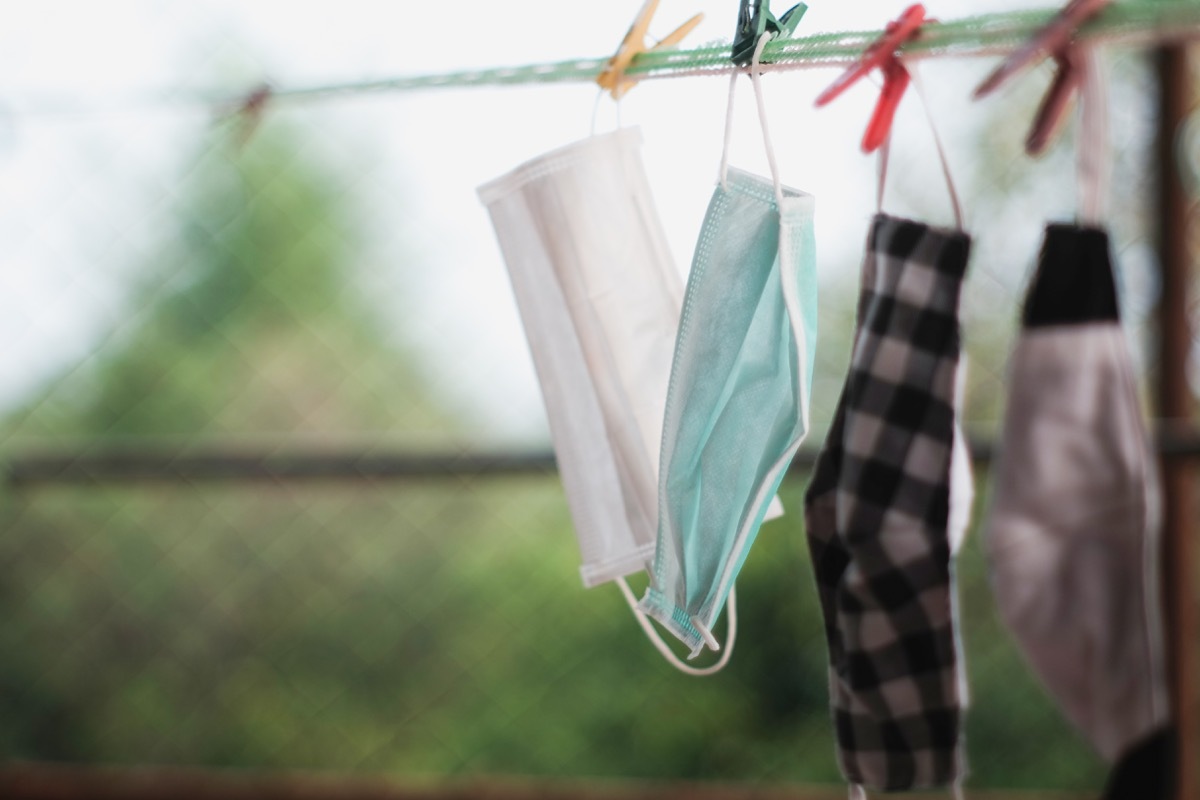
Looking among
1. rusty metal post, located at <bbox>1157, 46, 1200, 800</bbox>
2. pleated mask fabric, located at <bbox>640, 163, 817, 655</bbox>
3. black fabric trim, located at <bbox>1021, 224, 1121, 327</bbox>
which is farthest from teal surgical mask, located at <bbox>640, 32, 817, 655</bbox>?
rusty metal post, located at <bbox>1157, 46, 1200, 800</bbox>

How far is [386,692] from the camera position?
171 cm

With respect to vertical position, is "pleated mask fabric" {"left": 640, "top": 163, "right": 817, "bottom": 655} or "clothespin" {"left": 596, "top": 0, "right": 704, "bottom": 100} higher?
"clothespin" {"left": 596, "top": 0, "right": 704, "bottom": 100}

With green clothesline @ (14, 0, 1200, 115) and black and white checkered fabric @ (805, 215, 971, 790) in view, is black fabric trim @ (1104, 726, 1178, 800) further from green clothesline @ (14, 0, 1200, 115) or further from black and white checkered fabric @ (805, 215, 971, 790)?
green clothesline @ (14, 0, 1200, 115)

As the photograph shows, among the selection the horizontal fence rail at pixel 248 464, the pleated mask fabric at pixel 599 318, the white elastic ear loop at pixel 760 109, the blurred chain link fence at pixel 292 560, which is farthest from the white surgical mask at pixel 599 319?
the blurred chain link fence at pixel 292 560

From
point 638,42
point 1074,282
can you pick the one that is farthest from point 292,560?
point 1074,282

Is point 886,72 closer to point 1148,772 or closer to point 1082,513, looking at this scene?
point 1082,513

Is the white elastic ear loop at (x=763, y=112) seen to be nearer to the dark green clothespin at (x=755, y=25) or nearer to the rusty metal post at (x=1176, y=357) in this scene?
the dark green clothespin at (x=755, y=25)

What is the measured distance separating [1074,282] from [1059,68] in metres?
0.10

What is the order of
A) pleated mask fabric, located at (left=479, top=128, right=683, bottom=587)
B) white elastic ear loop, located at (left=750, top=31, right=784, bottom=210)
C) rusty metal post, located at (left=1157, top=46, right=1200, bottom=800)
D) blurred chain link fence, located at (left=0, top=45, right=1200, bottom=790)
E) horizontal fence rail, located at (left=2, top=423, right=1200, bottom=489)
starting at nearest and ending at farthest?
white elastic ear loop, located at (left=750, top=31, right=784, bottom=210)
pleated mask fabric, located at (left=479, top=128, right=683, bottom=587)
rusty metal post, located at (left=1157, top=46, right=1200, bottom=800)
horizontal fence rail, located at (left=2, top=423, right=1200, bottom=489)
blurred chain link fence, located at (left=0, top=45, right=1200, bottom=790)

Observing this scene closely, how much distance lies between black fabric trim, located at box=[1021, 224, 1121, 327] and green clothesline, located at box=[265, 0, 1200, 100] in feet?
0.30

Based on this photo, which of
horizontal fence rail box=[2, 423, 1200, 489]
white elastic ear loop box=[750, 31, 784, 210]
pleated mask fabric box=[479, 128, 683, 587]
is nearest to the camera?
white elastic ear loop box=[750, 31, 784, 210]

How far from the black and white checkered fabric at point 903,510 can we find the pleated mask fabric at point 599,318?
0.58 ft

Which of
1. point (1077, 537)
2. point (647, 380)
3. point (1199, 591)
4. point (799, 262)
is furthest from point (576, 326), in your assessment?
point (1199, 591)

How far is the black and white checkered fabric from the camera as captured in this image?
1.83 ft
